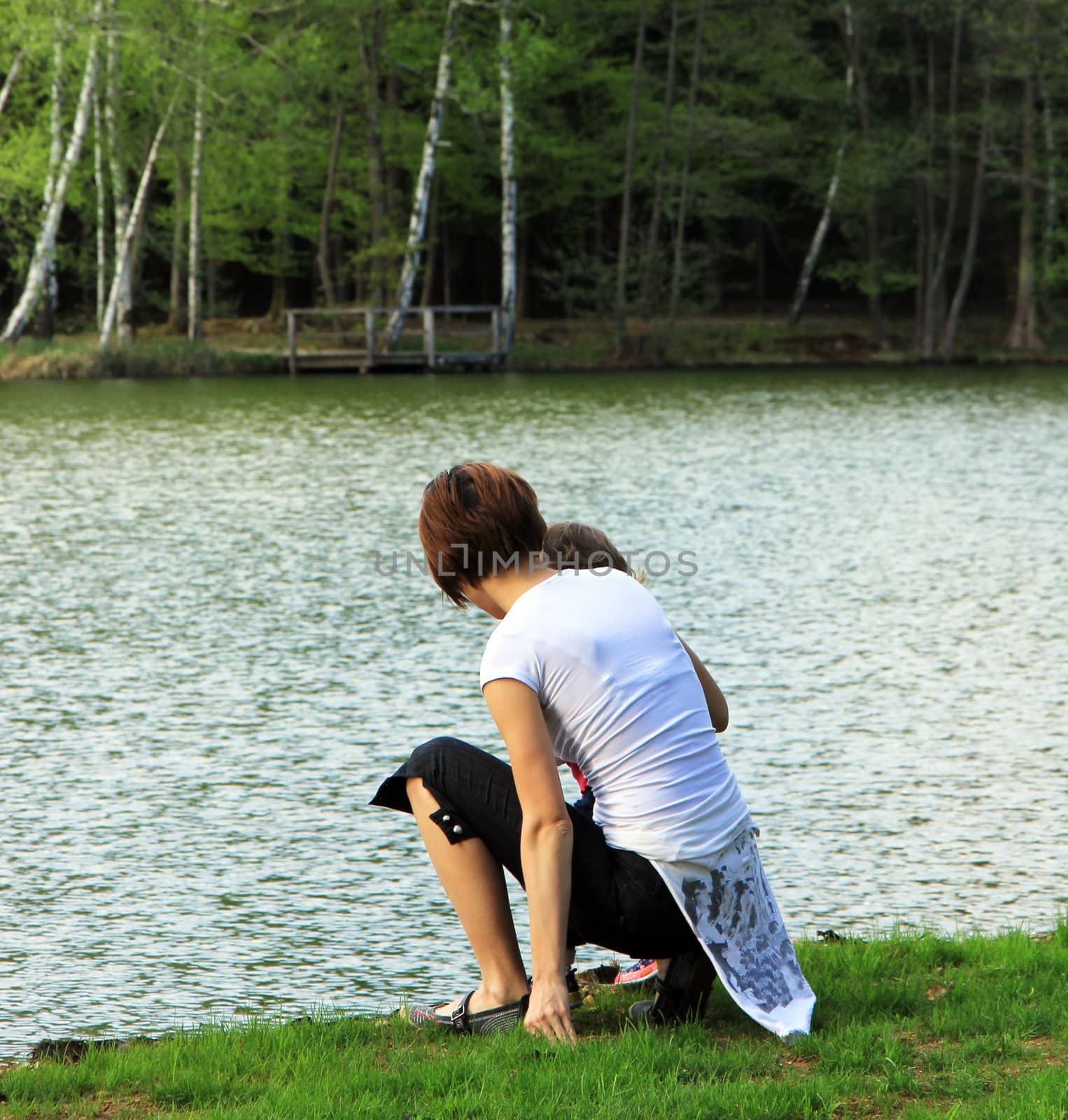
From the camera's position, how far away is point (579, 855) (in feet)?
11.5

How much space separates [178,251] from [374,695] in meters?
33.9

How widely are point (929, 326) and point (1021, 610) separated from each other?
33606 mm

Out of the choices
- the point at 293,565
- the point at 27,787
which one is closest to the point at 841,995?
the point at 27,787

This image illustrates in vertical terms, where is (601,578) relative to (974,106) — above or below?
below

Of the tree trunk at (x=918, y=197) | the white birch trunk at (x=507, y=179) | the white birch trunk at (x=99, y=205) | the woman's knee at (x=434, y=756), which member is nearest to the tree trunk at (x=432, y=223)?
the white birch trunk at (x=507, y=179)

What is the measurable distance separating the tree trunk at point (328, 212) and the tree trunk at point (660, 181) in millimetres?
7327

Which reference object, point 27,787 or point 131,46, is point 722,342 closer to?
point 131,46

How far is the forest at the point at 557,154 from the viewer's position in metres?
35.1

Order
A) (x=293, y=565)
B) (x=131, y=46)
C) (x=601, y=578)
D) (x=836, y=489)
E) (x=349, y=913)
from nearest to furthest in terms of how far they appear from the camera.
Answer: (x=601, y=578) → (x=349, y=913) → (x=293, y=565) → (x=836, y=489) → (x=131, y=46)

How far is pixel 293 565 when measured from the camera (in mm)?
10992

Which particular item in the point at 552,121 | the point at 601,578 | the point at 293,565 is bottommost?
the point at 293,565

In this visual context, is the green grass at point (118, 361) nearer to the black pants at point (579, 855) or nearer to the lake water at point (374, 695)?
the lake water at point (374, 695)

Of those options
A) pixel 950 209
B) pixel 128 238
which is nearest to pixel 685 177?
pixel 950 209

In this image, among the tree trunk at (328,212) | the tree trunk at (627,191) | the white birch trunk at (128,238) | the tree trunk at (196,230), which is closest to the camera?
the white birch trunk at (128,238)
